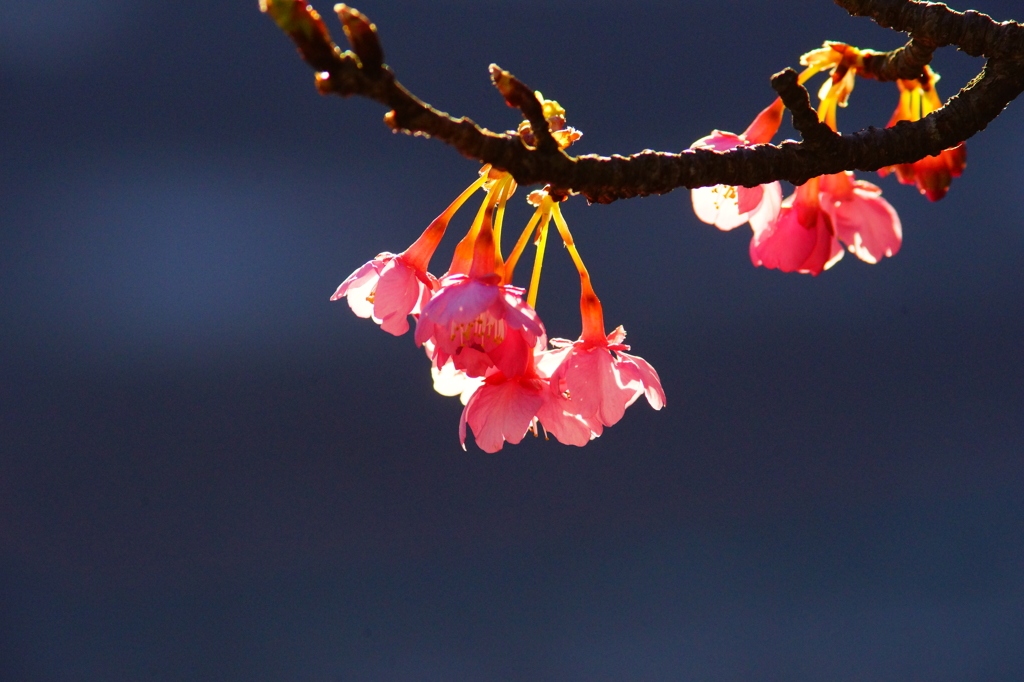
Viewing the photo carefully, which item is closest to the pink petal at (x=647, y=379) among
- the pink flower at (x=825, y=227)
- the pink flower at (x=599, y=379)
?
the pink flower at (x=599, y=379)

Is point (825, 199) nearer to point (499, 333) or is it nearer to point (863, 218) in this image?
point (863, 218)

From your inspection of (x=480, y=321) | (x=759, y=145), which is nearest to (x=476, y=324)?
(x=480, y=321)

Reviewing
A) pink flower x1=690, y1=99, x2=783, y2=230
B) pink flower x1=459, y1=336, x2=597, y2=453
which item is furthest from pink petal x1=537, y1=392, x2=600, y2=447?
pink flower x1=690, y1=99, x2=783, y2=230

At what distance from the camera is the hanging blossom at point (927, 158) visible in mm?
360

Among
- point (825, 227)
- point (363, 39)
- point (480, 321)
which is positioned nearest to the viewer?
point (363, 39)

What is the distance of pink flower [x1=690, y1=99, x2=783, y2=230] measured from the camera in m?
0.33

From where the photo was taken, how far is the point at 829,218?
Answer: 0.38 m

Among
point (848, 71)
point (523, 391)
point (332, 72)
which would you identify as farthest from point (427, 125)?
point (848, 71)

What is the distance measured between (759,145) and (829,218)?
146mm

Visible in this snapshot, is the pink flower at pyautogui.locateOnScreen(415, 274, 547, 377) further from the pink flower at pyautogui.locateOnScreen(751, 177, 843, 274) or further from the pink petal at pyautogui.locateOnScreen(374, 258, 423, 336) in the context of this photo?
the pink flower at pyautogui.locateOnScreen(751, 177, 843, 274)

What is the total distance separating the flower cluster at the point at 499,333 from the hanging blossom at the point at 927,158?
0.16 m

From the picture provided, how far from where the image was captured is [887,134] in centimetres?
27

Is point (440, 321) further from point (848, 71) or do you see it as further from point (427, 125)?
point (848, 71)

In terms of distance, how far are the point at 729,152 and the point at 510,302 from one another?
0.09 meters
